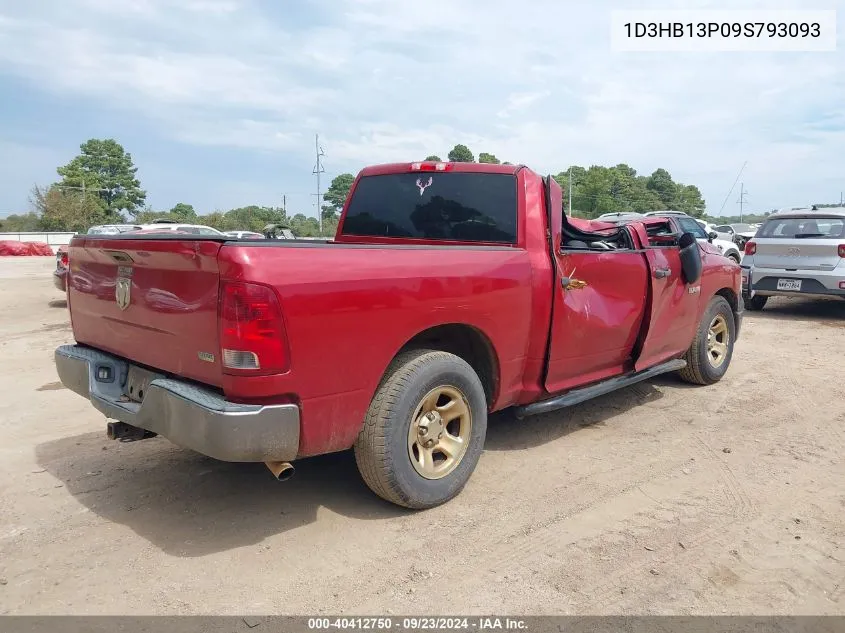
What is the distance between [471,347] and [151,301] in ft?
6.05

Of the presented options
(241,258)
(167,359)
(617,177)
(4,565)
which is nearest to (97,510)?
(4,565)

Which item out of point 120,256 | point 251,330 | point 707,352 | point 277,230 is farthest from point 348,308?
point 707,352

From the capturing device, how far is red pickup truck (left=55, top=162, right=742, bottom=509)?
2.85 meters

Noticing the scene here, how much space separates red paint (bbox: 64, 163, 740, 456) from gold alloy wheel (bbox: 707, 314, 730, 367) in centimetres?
190

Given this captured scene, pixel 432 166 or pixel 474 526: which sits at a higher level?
pixel 432 166

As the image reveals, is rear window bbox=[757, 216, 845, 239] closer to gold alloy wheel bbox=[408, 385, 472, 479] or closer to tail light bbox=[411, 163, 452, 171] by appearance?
tail light bbox=[411, 163, 452, 171]

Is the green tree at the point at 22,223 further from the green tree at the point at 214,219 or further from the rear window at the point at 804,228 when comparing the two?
the rear window at the point at 804,228

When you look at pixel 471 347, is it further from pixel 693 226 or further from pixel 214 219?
pixel 214 219

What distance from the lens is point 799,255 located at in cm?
1038

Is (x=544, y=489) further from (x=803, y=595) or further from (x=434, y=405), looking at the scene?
(x=803, y=595)

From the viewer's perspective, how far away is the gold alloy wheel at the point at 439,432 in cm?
353

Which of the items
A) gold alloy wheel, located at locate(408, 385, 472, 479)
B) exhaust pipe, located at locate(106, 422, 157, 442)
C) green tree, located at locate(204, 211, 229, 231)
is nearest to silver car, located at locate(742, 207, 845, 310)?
gold alloy wheel, located at locate(408, 385, 472, 479)

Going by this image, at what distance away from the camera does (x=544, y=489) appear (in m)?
3.92

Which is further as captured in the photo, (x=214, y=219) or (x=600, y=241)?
(x=214, y=219)
